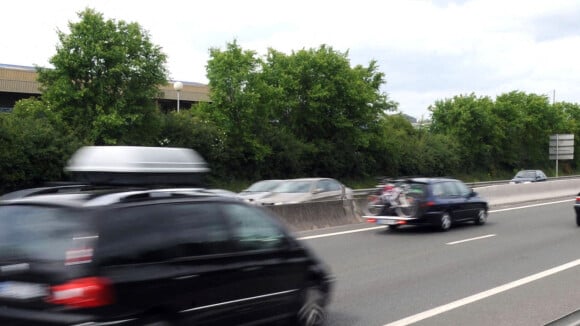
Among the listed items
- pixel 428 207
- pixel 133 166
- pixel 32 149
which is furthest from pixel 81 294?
pixel 32 149

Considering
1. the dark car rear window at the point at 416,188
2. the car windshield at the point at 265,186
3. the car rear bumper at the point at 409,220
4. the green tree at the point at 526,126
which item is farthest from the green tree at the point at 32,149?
the green tree at the point at 526,126

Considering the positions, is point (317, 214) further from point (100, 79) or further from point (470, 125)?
point (470, 125)

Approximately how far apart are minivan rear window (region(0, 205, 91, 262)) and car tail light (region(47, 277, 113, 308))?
21cm

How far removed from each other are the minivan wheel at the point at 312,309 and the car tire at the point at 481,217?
482 inches

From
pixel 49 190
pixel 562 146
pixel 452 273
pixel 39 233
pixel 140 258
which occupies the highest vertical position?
pixel 562 146

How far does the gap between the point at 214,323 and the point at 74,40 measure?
29.1 meters

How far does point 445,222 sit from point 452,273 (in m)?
6.31

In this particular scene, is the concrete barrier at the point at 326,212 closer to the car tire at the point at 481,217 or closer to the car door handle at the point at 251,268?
the car tire at the point at 481,217

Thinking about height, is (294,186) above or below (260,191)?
above

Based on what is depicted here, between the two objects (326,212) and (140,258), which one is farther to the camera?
(326,212)

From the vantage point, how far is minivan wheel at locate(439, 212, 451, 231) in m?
16.4

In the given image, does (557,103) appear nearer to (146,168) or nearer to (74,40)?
(74,40)

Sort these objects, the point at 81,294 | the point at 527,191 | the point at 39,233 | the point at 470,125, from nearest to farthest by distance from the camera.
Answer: the point at 81,294
the point at 39,233
the point at 527,191
the point at 470,125

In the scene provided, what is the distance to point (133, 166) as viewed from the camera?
6410mm
